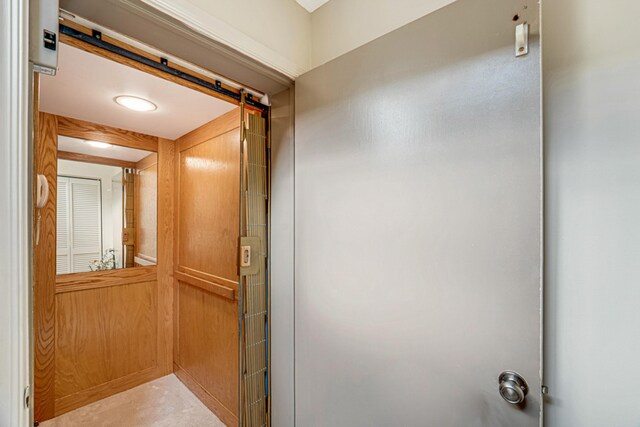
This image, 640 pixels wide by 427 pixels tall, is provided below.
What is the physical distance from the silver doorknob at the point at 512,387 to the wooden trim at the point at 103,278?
8.78 ft

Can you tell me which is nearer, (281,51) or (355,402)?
(355,402)

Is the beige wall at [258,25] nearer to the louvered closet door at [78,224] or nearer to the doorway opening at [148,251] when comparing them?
the doorway opening at [148,251]

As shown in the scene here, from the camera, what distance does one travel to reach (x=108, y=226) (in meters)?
2.29

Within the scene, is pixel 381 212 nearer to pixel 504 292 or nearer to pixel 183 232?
pixel 504 292

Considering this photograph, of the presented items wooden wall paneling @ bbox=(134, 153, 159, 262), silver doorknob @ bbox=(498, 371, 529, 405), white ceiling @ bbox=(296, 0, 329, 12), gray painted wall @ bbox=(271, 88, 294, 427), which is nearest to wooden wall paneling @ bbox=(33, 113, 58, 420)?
wooden wall paneling @ bbox=(134, 153, 159, 262)

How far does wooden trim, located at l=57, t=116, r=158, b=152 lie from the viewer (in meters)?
2.03

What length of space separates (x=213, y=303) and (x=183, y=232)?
0.77 metres

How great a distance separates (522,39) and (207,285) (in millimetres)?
2216

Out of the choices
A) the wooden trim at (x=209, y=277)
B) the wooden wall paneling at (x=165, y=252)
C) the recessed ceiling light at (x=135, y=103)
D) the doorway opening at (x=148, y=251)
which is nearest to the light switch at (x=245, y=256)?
the doorway opening at (x=148, y=251)

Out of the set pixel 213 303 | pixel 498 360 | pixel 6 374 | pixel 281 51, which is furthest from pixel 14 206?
pixel 213 303

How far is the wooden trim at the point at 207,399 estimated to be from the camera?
6.28 ft

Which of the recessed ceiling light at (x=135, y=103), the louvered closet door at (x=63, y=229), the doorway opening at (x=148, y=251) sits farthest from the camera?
the louvered closet door at (x=63, y=229)

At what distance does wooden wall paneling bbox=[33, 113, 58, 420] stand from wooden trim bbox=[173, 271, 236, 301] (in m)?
0.84

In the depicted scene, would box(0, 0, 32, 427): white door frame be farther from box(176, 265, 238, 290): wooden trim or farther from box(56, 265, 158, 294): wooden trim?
box(56, 265, 158, 294): wooden trim
